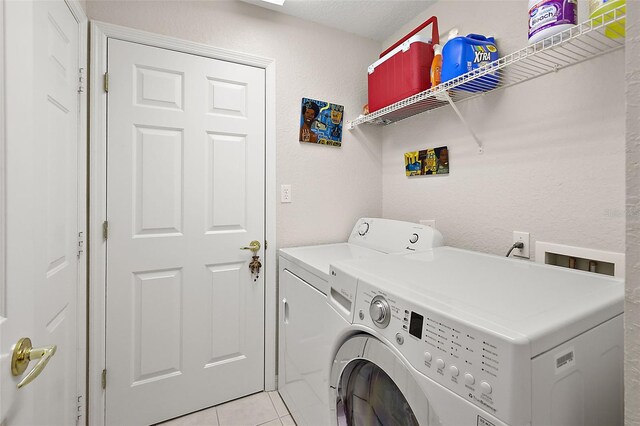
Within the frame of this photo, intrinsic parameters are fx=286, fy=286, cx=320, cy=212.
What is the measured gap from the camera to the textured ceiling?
5.89 feet

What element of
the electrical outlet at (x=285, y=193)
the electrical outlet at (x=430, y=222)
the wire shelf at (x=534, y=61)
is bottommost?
the electrical outlet at (x=430, y=222)

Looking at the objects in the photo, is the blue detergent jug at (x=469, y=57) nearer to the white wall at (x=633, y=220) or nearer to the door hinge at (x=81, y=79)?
the white wall at (x=633, y=220)

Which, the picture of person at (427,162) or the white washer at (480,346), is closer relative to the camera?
the white washer at (480,346)

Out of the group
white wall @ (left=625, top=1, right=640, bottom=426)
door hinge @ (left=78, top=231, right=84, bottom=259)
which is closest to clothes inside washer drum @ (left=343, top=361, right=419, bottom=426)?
white wall @ (left=625, top=1, right=640, bottom=426)

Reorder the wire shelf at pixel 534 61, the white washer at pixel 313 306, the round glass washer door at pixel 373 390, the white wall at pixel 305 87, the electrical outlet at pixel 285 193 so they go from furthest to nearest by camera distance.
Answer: the electrical outlet at pixel 285 193 < the white wall at pixel 305 87 < the white washer at pixel 313 306 < the wire shelf at pixel 534 61 < the round glass washer door at pixel 373 390

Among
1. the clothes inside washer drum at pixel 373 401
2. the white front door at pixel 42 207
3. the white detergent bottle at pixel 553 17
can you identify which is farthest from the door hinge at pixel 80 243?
the white detergent bottle at pixel 553 17

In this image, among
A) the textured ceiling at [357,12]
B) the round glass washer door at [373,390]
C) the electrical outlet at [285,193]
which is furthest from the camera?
the electrical outlet at [285,193]

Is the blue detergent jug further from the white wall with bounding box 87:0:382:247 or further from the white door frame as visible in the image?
the white door frame

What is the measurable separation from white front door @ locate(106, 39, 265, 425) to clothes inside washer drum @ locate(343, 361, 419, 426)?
3.13 ft

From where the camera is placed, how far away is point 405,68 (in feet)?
5.25

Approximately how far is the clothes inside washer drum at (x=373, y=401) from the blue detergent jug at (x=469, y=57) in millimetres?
1292

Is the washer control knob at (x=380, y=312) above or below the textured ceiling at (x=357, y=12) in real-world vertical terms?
below

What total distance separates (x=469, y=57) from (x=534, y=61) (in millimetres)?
253

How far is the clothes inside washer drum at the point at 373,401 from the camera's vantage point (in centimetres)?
82
